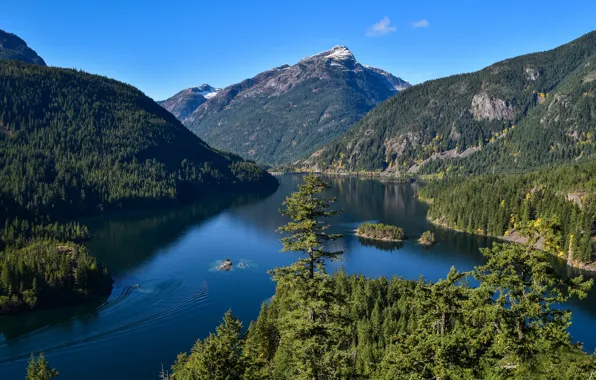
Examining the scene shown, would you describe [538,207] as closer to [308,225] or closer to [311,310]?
[308,225]

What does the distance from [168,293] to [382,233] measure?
284 feet

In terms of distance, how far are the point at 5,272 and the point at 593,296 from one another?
12999cm

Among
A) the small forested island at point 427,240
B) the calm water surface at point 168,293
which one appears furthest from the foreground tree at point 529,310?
the small forested island at point 427,240

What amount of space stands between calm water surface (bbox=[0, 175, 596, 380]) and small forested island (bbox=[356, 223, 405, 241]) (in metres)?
6.02

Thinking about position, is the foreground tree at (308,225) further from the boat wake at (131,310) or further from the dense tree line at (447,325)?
the boat wake at (131,310)

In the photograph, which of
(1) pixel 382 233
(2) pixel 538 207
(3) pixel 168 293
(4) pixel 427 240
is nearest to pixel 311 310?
(3) pixel 168 293

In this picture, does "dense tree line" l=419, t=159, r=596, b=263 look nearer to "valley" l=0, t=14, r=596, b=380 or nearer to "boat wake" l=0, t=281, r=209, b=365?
"valley" l=0, t=14, r=596, b=380

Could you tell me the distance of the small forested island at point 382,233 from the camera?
163250 mm

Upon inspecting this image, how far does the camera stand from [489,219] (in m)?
169

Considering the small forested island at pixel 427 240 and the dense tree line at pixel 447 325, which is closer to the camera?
the dense tree line at pixel 447 325

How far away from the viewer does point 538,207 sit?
15838 cm

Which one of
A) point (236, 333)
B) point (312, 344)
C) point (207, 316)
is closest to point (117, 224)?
point (207, 316)

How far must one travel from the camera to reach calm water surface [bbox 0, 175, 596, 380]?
3009 inches

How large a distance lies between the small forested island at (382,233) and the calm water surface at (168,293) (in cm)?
602
